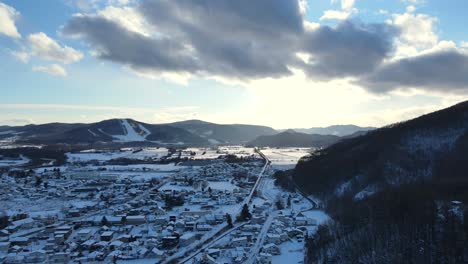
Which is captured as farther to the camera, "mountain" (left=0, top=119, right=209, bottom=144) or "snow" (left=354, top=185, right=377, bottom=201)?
"mountain" (left=0, top=119, right=209, bottom=144)

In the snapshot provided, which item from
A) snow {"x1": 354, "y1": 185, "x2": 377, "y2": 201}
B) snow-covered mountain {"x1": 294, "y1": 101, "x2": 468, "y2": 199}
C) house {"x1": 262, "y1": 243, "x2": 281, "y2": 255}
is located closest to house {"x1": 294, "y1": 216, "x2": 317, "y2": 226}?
snow {"x1": 354, "y1": 185, "x2": 377, "y2": 201}

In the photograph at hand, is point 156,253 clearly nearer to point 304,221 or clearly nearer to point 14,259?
point 14,259

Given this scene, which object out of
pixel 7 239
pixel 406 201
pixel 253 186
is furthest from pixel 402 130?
pixel 7 239

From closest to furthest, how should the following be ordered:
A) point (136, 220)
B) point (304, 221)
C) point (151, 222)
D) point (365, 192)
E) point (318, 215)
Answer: point (304, 221), point (136, 220), point (151, 222), point (318, 215), point (365, 192)

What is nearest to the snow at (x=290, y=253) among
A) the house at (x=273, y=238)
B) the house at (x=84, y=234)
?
the house at (x=273, y=238)

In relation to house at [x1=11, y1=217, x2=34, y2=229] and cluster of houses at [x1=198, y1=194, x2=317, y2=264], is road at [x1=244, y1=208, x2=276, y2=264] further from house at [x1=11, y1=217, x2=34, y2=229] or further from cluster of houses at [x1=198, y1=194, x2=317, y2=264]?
house at [x1=11, y1=217, x2=34, y2=229]

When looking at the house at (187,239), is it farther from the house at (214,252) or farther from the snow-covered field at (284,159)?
the snow-covered field at (284,159)

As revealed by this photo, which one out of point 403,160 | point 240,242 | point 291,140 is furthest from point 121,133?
point 240,242
